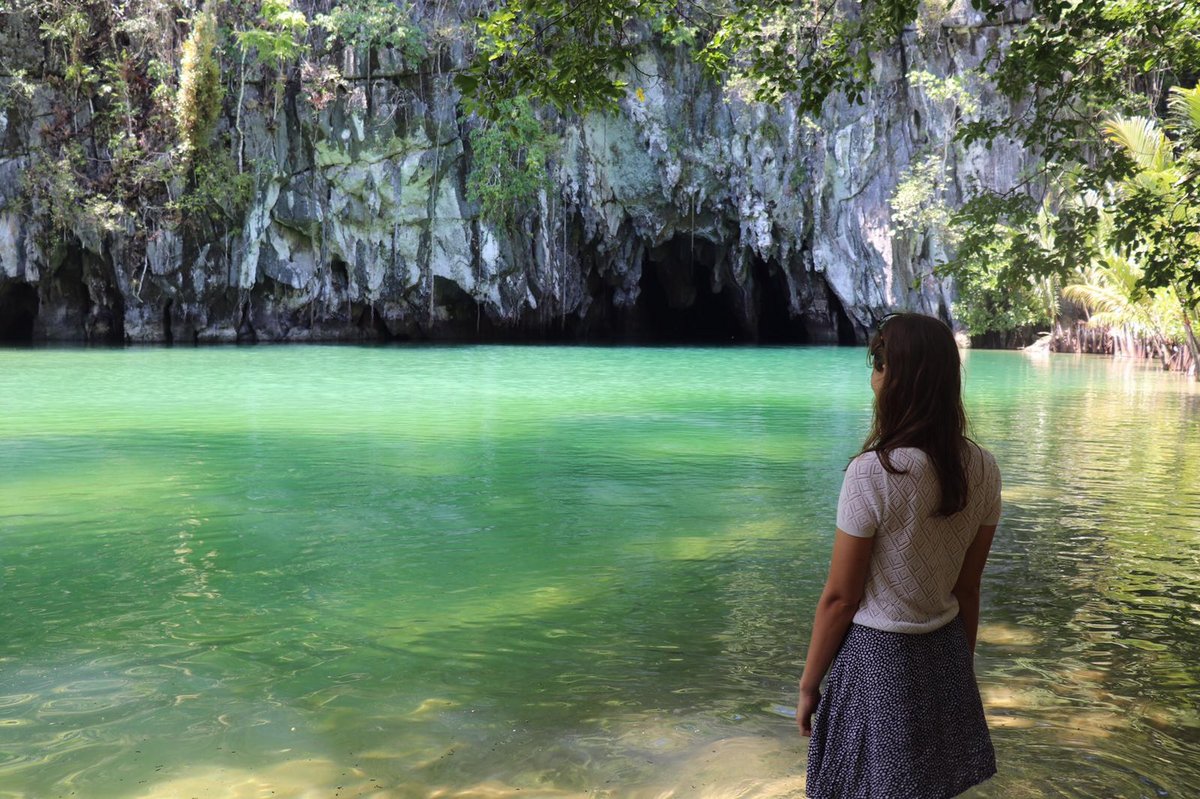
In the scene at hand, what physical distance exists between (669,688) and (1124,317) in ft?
64.6

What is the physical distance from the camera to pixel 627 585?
507cm

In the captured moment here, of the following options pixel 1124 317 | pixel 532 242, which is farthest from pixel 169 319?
pixel 1124 317

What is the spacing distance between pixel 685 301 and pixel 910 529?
115ft

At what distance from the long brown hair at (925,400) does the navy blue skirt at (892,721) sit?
286 mm

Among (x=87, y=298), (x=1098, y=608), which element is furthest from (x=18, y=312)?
(x=1098, y=608)

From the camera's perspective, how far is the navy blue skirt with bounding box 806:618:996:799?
1.99m

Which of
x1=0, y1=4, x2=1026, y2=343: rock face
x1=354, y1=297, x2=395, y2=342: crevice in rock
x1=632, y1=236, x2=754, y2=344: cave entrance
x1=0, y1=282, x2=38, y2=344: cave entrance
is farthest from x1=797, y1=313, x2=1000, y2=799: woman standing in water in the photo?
x1=0, y1=282, x2=38, y2=344: cave entrance

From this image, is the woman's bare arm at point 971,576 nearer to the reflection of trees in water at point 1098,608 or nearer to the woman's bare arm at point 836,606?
the woman's bare arm at point 836,606

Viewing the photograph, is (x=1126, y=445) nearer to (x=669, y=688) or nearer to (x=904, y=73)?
(x=669, y=688)

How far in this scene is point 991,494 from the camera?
208cm

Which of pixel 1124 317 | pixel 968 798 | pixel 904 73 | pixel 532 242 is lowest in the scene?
pixel 968 798

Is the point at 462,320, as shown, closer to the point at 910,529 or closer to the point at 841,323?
the point at 841,323

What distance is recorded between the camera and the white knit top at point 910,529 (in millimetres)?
1946

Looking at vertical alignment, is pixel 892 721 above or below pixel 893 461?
below
